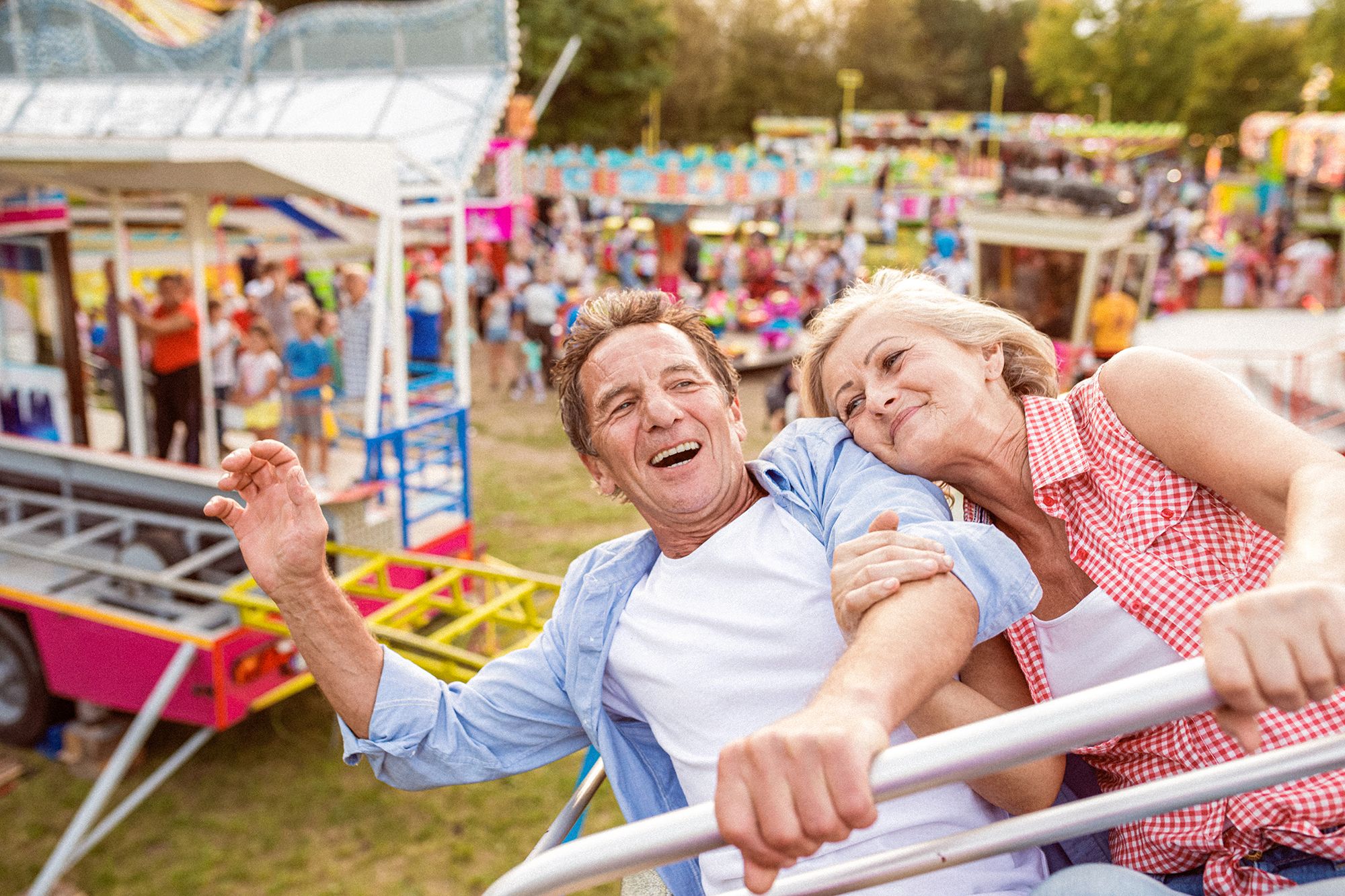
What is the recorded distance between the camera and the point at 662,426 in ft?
6.31

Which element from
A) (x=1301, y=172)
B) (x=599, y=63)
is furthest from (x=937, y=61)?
(x=1301, y=172)

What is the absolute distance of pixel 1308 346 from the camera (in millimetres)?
14266

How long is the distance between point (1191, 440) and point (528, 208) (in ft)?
68.6

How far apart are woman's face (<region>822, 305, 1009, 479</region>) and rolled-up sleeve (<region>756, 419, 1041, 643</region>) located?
0.15 feet

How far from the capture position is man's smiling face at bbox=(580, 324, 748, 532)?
1.90 m

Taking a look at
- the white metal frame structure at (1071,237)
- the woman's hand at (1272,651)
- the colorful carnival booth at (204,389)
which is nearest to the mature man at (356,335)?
the colorful carnival booth at (204,389)

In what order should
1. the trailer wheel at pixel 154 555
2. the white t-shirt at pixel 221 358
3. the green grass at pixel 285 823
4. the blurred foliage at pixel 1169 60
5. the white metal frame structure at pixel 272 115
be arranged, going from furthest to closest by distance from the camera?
the blurred foliage at pixel 1169 60, the white t-shirt at pixel 221 358, the white metal frame structure at pixel 272 115, the trailer wheel at pixel 154 555, the green grass at pixel 285 823

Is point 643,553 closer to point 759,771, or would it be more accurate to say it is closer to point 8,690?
point 759,771

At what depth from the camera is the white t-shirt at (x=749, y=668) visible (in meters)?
1.64

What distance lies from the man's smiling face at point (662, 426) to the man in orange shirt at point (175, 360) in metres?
6.77

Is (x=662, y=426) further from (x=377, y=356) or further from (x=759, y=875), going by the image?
(x=377, y=356)

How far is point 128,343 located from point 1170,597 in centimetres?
799

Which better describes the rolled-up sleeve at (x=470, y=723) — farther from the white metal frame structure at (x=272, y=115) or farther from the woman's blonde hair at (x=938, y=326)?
the white metal frame structure at (x=272, y=115)

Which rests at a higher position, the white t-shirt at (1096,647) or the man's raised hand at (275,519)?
the man's raised hand at (275,519)
